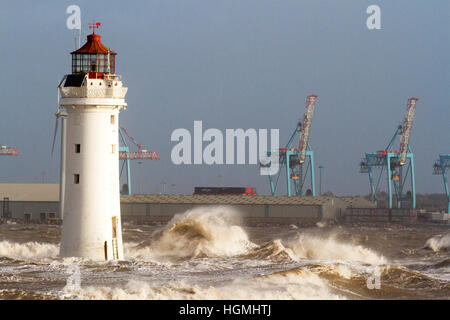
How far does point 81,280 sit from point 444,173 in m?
145

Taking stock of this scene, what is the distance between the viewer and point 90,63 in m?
32.6

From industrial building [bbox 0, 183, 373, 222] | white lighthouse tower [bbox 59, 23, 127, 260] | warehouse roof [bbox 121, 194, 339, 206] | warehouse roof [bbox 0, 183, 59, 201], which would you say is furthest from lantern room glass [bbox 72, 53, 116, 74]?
warehouse roof [bbox 121, 194, 339, 206]

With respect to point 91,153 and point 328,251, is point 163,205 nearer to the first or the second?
point 328,251

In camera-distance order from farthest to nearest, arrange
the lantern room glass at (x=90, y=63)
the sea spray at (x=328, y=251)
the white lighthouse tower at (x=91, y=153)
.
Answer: the sea spray at (x=328, y=251), the lantern room glass at (x=90, y=63), the white lighthouse tower at (x=91, y=153)

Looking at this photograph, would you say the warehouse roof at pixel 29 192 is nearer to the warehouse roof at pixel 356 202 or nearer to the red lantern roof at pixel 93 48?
the warehouse roof at pixel 356 202

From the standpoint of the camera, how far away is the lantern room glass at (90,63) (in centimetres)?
3244

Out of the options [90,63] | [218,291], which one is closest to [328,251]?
[90,63]

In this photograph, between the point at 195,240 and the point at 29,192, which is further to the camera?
the point at 29,192

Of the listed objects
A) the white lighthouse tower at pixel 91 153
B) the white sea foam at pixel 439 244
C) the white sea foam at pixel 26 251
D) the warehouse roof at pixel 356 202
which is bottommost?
the warehouse roof at pixel 356 202

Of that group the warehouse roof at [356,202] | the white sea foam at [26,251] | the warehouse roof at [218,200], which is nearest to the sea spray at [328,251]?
the white sea foam at [26,251]

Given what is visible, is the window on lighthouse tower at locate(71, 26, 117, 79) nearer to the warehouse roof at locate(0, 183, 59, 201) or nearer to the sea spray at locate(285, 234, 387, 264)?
the sea spray at locate(285, 234, 387, 264)

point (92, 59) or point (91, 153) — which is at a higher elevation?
point (92, 59)

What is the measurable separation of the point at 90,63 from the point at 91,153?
10.8 ft

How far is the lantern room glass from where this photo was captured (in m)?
32.4
